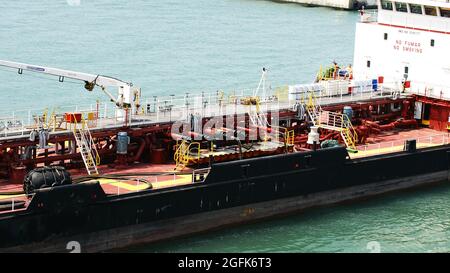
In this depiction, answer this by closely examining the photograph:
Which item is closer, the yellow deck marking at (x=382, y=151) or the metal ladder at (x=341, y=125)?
the yellow deck marking at (x=382, y=151)

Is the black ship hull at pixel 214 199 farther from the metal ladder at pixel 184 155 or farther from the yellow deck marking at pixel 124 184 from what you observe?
the metal ladder at pixel 184 155

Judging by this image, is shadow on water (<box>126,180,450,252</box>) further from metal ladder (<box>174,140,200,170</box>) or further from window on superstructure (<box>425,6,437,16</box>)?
window on superstructure (<box>425,6,437,16</box>)

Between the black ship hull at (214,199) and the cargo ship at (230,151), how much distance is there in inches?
1.4

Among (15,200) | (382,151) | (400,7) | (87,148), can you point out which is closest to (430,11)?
(400,7)

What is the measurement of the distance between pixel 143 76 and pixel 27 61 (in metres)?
8.19

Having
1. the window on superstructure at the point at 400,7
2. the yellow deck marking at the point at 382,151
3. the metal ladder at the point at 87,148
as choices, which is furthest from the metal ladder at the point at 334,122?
the metal ladder at the point at 87,148

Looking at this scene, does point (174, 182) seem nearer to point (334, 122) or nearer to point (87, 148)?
point (87, 148)

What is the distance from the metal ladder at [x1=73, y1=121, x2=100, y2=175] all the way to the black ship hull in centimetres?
236

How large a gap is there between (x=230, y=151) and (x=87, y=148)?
457 centimetres

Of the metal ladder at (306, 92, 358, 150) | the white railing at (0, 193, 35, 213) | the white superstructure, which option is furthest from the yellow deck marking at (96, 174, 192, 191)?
the white superstructure

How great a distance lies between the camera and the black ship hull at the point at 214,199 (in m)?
22.8

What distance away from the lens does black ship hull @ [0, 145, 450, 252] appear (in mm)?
22797

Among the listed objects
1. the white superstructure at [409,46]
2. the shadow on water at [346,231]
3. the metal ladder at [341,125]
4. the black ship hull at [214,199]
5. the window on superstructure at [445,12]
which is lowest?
the shadow on water at [346,231]

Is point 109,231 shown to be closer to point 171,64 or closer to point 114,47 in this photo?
point 171,64
